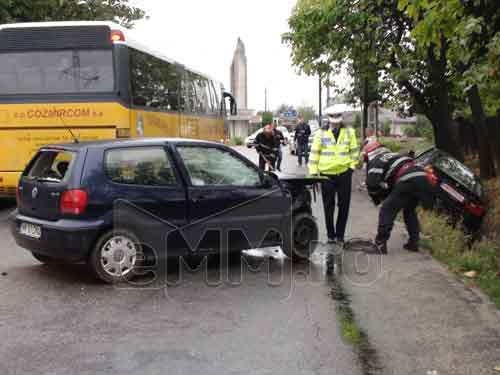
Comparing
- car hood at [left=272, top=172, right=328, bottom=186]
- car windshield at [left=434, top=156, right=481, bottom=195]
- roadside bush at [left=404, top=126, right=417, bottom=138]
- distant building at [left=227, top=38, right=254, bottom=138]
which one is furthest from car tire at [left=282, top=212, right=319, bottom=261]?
distant building at [left=227, top=38, right=254, bottom=138]

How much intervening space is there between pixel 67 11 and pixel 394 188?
55.5ft

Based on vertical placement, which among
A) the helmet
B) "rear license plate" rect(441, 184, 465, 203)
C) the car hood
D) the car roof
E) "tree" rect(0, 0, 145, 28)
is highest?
"tree" rect(0, 0, 145, 28)

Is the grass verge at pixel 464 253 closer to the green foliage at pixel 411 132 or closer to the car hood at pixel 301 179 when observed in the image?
the car hood at pixel 301 179

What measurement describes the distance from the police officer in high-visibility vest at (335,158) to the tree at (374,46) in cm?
793

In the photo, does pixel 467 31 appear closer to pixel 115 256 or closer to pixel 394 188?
pixel 394 188

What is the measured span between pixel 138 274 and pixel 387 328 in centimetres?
286

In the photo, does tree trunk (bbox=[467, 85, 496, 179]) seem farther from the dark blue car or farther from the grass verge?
the dark blue car

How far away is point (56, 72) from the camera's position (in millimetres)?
11992

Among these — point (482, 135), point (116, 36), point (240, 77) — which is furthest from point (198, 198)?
point (240, 77)

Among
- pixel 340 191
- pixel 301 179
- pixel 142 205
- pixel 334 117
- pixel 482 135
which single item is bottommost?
pixel 340 191

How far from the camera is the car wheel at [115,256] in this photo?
6871 mm

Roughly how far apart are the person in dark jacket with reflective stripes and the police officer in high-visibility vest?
1.08 feet

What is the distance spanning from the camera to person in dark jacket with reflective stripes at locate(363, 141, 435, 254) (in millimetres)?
8742

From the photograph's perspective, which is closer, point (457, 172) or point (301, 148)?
point (457, 172)
